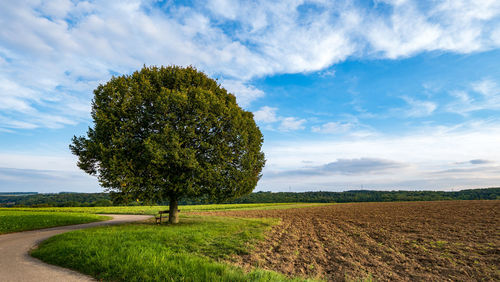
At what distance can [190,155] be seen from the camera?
1944cm

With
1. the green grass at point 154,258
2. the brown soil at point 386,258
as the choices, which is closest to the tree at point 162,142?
the green grass at point 154,258

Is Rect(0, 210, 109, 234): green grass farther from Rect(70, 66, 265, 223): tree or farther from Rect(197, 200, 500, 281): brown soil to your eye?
Rect(197, 200, 500, 281): brown soil

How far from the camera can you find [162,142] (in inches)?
763

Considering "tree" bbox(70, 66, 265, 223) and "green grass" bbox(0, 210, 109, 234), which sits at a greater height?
"tree" bbox(70, 66, 265, 223)

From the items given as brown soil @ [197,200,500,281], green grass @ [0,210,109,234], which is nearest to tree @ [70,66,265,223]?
brown soil @ [197,200,500,281]

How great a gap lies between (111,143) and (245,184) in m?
11.8

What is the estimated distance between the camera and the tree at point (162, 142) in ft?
63.2

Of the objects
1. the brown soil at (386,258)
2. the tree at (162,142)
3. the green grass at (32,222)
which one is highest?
the tree at (162,142)

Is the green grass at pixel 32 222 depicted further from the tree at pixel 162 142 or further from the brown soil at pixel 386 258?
the brown soil at pixel 386 258

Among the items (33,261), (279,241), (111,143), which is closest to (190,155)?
(111,143)

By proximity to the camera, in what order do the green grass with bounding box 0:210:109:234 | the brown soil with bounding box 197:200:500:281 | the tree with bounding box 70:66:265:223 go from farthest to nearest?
1. the green grass with bounding box 0:210:109:234
2. the tree with bounding box 70:66:265:223
3. the brown soil with bounding box 197:200:500:281

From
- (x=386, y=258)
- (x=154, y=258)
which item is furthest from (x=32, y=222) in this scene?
(x=386, y=258)

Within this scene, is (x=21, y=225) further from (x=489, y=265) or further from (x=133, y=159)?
(x=489, y=265)

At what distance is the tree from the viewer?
19.3 meters
